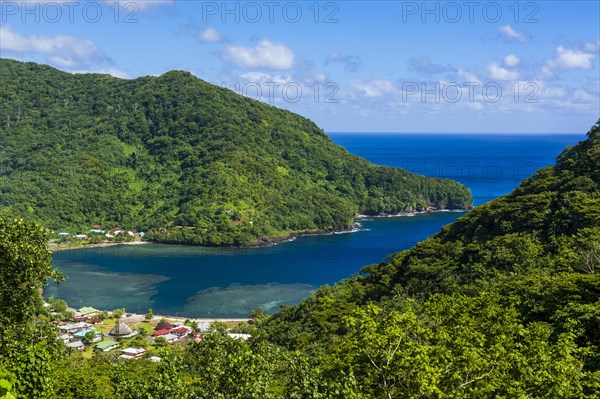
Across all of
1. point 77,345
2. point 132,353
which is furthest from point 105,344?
point 132,353

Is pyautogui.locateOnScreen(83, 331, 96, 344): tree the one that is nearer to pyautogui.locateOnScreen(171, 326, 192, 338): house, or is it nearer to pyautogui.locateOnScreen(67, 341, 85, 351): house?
pyautogui.locateOnScreen(67, 341, 85, 351): house

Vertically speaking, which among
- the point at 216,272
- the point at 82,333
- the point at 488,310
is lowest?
the point at 82,333

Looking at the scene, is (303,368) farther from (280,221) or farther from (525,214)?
(280,221)

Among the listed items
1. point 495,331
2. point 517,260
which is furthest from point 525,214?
point 495,331

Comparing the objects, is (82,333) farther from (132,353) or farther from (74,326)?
(132,353)

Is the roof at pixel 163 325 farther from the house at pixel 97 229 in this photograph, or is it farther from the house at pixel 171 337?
the house at pixel 97 229

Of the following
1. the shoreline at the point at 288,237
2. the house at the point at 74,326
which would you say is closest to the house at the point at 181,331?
the house at the point at 74,326

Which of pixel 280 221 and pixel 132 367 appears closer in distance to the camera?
pixel 132 367
